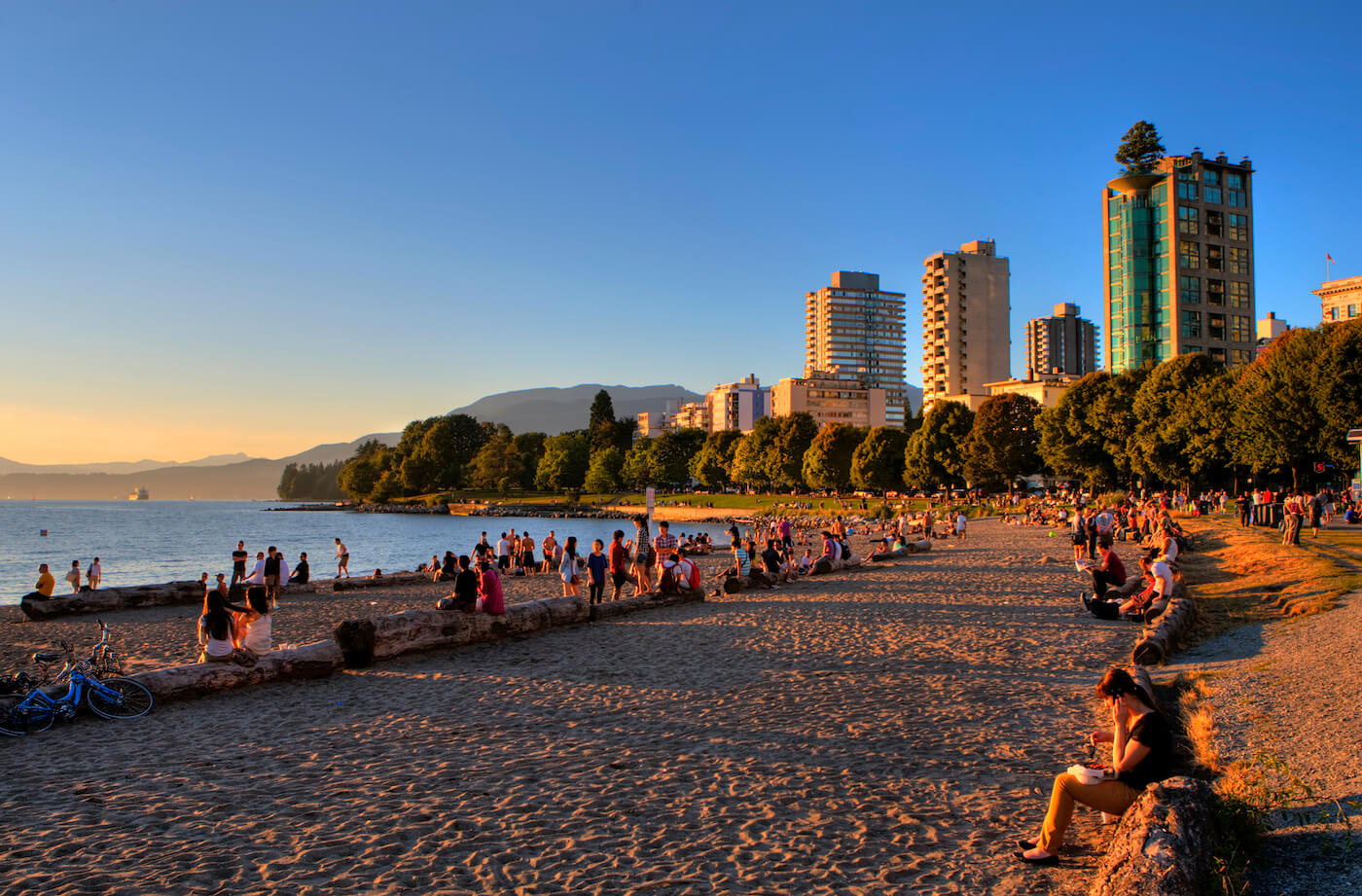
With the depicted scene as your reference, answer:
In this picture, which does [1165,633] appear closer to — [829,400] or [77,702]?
[77,702]

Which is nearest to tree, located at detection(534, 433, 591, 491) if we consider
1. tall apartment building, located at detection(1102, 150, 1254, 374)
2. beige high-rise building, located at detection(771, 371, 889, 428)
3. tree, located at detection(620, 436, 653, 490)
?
tree, located at detection(620, 436, 653, 490)

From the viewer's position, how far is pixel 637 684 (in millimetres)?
11430

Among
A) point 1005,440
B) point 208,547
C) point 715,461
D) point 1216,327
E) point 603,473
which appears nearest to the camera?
point 208,547

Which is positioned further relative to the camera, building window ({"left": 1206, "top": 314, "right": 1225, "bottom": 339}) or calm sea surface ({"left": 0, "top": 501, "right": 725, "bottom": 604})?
building window ({"left": 1206, "top": 314, "right": 1225, "bottom": 339})

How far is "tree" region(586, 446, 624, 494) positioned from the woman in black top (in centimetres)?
A: 13658

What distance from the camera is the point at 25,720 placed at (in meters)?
9.27

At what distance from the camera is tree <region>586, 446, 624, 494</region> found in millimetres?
141875

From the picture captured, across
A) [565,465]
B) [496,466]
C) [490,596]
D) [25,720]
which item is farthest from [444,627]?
[496,466]

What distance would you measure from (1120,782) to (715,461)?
13128 centimetres

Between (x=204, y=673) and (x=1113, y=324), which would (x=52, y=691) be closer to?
(x=204, y=673)

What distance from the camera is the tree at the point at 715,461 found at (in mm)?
136750

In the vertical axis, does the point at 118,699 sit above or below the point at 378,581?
above

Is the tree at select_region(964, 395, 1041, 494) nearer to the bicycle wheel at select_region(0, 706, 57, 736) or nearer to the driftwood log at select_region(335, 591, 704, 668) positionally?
the driftwood log at select_region(335, 591, 704, 668)

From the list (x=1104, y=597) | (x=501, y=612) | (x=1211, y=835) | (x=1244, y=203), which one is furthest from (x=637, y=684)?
(x=1244, y=203)
